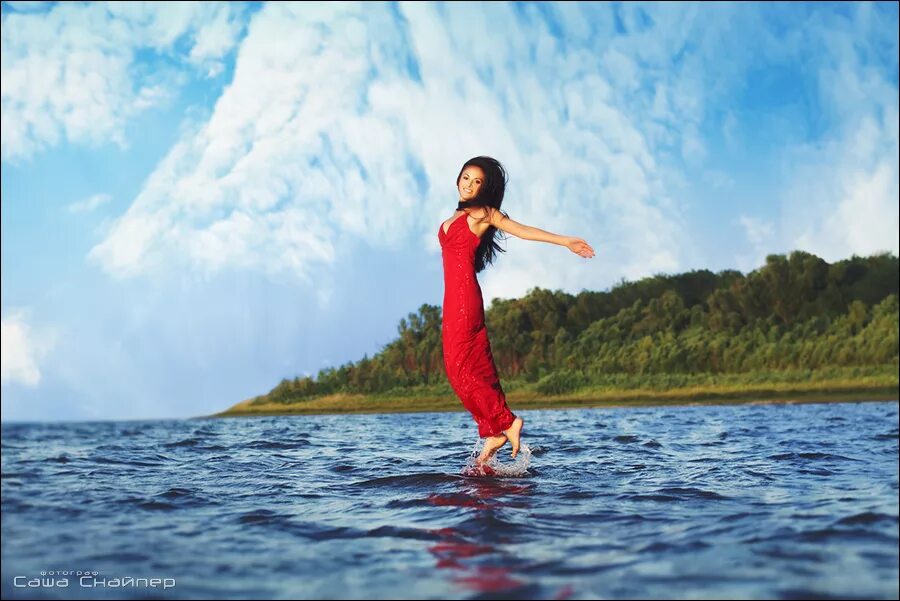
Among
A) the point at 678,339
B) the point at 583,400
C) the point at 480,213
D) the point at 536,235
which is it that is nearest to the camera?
the point at 536,235

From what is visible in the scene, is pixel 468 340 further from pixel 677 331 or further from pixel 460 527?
pixel 677 331

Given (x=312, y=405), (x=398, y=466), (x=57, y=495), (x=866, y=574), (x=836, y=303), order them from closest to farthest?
(x=866, y=574)
(x=57, y=495)
(x=398, y=466)
(x=836, y=303)
(x=312, y=405)

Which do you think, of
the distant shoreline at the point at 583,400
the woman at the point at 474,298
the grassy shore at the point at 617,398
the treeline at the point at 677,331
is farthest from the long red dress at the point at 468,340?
the treeline at the point at 677,331

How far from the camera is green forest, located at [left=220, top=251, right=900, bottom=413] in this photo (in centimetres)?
3750

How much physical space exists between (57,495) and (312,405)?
4350 centimetres

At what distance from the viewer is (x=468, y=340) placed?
746 centimetres

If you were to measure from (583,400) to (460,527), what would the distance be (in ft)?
116

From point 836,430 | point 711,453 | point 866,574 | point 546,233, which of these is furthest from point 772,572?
point 836,430

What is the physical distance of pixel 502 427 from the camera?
7398mm

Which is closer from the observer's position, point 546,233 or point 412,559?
point 412,559

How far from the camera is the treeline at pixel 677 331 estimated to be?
39.3m

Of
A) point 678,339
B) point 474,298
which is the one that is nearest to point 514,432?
point 474,298

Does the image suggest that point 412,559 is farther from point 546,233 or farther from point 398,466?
point 398,466

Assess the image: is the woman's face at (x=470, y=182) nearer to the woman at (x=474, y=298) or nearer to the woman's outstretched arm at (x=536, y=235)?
the woman at (x=474, y=298)
